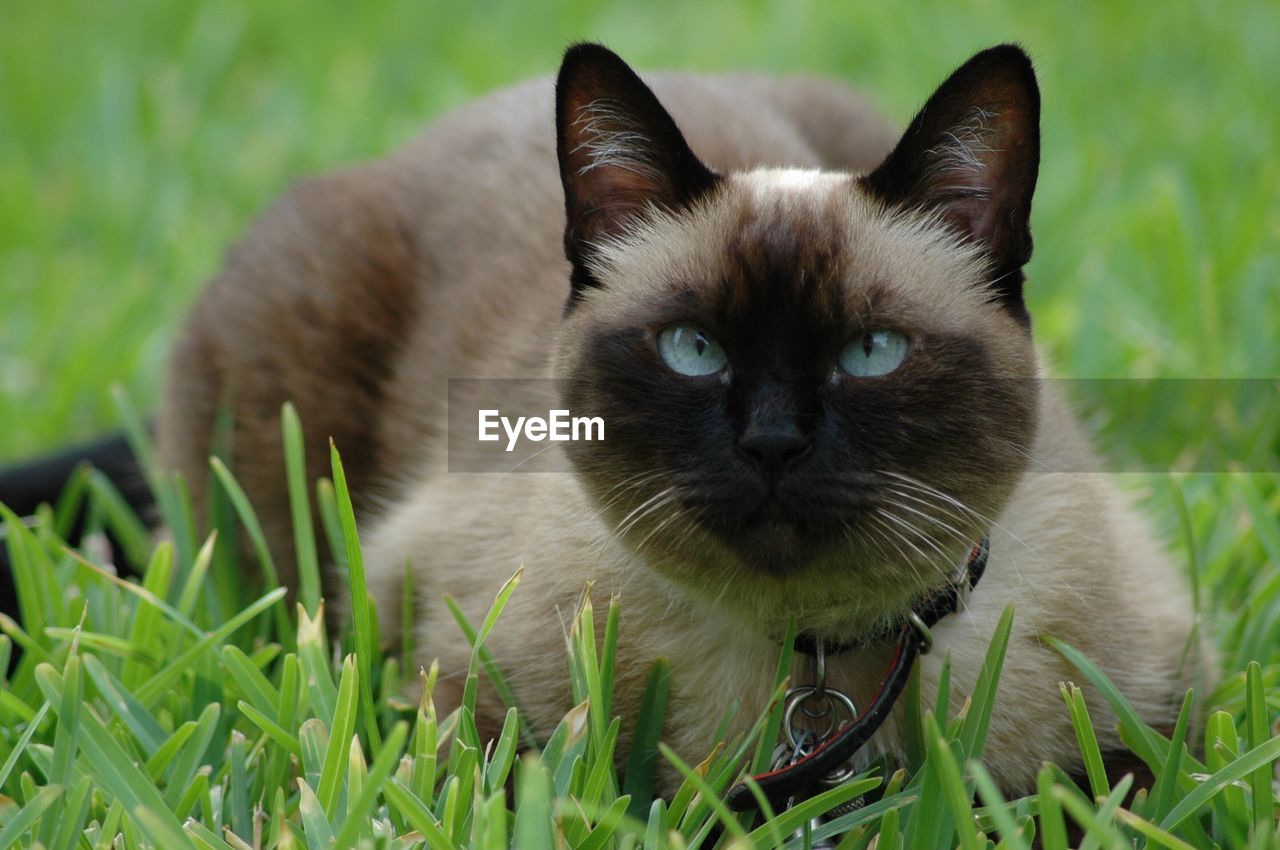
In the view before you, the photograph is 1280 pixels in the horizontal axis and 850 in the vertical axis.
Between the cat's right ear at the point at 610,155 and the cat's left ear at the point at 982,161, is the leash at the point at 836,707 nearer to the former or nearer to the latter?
the cat's left ear at the point at 982,161

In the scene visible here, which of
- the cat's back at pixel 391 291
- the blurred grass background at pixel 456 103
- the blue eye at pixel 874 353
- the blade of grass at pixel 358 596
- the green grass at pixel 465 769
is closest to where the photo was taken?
the green grass at pixel 465 769

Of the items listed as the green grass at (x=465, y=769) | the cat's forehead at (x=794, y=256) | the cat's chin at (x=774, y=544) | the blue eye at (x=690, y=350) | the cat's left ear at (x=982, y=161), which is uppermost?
the cat's left ear at (x=982, y=161)

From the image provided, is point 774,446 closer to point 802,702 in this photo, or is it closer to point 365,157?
point 802,702

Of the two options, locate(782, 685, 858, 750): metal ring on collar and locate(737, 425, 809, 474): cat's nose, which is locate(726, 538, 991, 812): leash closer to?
locate(782, 685, 858, 750): metal ring on collar

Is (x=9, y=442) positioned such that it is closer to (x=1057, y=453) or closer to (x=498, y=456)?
(x=498, y=456)

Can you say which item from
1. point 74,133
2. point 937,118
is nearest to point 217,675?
point 937,118

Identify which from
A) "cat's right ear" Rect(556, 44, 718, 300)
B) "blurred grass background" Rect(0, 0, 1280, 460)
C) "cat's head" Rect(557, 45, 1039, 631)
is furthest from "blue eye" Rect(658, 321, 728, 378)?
"blurred grass background" Rect(0, 0, 1280, 460)

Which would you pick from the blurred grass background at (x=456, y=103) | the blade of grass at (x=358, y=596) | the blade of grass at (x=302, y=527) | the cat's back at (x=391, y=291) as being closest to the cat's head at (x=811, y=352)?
the blade of grass at (x=358, y=596)
